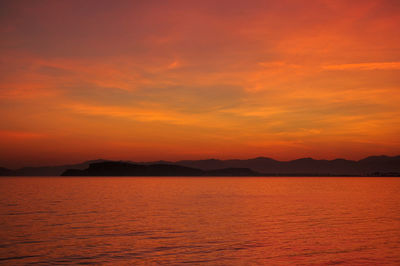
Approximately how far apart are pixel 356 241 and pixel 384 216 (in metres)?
23.0

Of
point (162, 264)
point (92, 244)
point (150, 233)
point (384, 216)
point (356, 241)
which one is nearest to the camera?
point (162, 264)

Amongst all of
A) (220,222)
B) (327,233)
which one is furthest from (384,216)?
(220,222)

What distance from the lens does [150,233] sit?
38.8 meters

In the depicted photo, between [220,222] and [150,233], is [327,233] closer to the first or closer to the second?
[220,222]

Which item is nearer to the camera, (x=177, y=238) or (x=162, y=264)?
(x=162, y=264)

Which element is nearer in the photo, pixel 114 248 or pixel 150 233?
pixel 114 248

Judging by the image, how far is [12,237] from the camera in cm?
3559

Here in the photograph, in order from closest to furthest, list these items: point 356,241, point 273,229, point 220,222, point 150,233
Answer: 1. point 356,241
2. point 150,233
3. point 273,229
4. point 220,222

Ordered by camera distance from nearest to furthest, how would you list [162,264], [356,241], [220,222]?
1. [162,264]
2. [356,241]
3. [220,222]

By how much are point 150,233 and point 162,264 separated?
12.9 m

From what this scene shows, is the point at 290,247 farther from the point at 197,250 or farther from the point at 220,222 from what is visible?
the point at 220,222

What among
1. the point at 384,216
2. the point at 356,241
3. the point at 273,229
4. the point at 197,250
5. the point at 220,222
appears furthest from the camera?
the point at 384,216

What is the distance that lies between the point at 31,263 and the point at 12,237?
36.3 ft

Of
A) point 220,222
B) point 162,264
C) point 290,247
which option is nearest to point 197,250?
point 162,264
